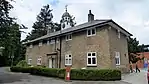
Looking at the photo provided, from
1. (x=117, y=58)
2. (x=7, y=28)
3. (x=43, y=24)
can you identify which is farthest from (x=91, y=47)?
(x=43, y=24)

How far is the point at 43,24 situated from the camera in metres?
77.0

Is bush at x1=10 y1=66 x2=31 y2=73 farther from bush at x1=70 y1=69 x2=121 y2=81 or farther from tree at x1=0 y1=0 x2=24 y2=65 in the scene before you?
bush at x1=70 y1=69 x2=121 y2=81

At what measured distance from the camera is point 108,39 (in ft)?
74.5

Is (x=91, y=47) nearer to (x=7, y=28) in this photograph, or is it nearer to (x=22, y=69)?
(x=7, y=28)

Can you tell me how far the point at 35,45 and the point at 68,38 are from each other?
38.3 feet

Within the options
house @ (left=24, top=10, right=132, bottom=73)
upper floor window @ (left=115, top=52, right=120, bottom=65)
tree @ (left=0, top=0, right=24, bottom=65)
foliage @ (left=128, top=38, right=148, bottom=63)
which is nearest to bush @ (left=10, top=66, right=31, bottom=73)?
house @ (left=24, top=10, right=132, bottom=73)

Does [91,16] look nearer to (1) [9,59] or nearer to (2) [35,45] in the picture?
(2) [35,45]

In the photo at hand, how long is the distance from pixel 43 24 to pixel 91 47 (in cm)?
5539

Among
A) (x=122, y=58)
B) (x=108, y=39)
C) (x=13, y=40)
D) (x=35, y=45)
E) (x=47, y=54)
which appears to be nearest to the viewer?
(x=13, y=40)

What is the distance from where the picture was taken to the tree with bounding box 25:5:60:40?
71.4 m

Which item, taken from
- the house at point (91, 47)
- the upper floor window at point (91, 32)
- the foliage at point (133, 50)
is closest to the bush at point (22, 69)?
the house at point (91, 47)

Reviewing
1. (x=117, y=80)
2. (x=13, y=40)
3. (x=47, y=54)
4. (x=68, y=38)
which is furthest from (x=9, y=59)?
(x=117, y=80)

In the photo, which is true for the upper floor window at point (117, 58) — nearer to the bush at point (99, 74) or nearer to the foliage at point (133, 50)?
the bush at point (99, 74)

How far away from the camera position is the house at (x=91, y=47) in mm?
22856
